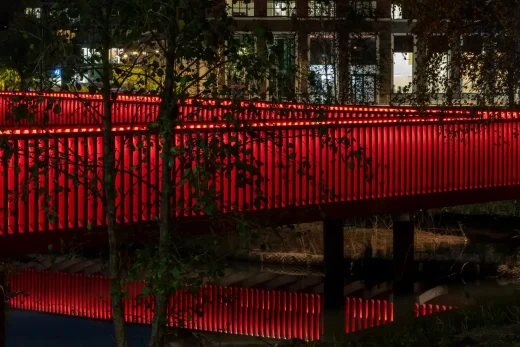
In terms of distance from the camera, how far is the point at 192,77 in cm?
791

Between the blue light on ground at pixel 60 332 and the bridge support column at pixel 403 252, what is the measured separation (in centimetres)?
474

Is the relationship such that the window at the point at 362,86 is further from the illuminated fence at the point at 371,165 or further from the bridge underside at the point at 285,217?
the bridge underside at the point at 285,217

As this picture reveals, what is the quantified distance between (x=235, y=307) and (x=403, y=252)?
324 centimetres

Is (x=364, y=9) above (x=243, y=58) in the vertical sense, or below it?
above

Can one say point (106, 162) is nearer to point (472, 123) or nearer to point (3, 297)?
point (3, 297)

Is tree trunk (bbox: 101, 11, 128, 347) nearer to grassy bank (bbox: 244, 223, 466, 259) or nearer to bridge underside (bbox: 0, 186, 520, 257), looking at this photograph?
bridge underside (bbox: 0, 186, 520, 257)

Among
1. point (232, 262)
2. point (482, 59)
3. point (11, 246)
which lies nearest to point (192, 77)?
point (11, 246)

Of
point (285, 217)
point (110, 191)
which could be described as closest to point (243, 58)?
point (110, 191)

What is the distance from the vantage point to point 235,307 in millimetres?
16547

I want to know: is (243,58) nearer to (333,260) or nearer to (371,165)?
(371,165)

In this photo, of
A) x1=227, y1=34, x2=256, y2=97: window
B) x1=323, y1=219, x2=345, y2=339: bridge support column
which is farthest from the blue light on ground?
x1=227, y1=34, x2=256, y2=97: window

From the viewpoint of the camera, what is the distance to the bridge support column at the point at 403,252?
18047mm

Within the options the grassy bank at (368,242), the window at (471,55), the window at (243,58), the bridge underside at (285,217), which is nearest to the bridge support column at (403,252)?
the bridge underside at (285,217)

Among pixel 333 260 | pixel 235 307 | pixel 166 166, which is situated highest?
Result: pixel 166 166
